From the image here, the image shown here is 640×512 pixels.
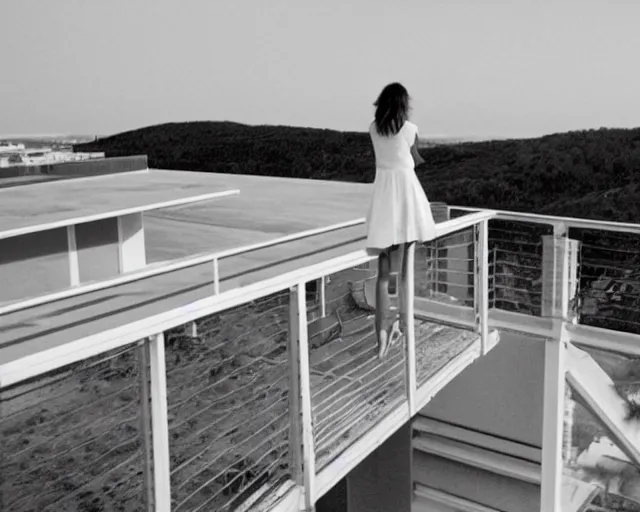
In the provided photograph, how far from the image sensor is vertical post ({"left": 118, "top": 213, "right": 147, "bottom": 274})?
6.87 meters

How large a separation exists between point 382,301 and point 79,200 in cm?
415

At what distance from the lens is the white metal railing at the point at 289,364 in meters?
1.76

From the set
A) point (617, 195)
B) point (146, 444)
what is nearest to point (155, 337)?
point (146, 444)

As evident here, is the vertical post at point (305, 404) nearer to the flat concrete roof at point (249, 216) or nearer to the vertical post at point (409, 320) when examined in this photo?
the vertical post at point (409, 320)

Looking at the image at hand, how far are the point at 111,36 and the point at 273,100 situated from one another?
16.0 feet

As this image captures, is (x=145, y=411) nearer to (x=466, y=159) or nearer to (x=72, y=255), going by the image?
(x=72, y=255)

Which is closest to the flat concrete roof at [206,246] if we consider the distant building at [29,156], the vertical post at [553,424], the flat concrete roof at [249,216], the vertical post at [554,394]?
the flat concrete roof at [249,216]

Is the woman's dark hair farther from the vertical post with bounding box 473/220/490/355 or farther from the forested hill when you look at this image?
the forested hill

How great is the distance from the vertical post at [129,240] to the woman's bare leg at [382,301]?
3.92 m

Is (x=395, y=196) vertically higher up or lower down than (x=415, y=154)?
lower down

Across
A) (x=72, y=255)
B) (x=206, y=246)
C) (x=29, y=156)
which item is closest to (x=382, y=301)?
(x=72, y=255)

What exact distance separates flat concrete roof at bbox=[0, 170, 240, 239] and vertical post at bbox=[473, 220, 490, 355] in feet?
9.05

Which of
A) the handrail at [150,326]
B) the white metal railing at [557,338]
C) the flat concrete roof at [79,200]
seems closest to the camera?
the handrail at [150,326]

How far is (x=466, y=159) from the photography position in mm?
25484
